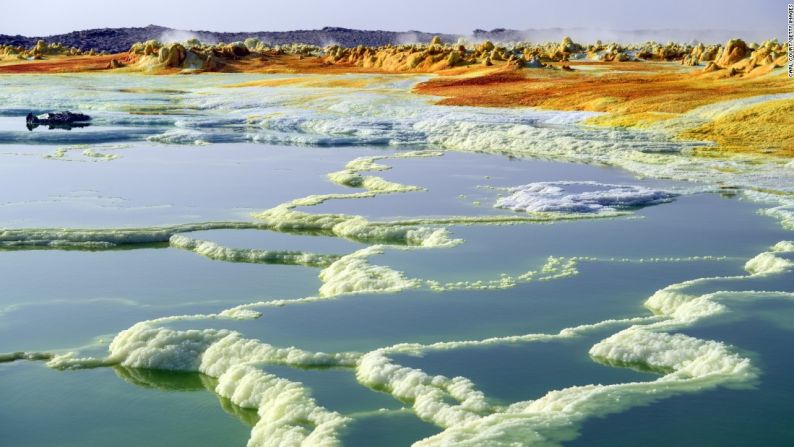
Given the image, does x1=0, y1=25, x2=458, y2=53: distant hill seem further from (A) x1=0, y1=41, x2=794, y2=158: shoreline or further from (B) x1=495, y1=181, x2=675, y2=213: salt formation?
(B) x1=495, y1=181, x2=675, y2=213: salt formation

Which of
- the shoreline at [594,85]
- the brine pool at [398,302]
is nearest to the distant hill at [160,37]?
the shoreline at [594,85]

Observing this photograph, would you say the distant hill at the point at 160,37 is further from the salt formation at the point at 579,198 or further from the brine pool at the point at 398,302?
the salt formation at the point at 579,198

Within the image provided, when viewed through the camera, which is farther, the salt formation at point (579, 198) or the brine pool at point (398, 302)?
the salt formation at point (579, 198)

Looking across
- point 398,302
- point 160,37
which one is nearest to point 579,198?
point 398,302

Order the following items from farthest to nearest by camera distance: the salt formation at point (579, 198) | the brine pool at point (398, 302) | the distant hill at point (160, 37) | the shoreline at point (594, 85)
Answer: the distant hill at point (160, 37)
the shoreline at point (594, 85)
the salt formation at point (579, 198)
the brine pool at point (398, 302)

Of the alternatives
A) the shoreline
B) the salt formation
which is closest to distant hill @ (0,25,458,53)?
the shoreline

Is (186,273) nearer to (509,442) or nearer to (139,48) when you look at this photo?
(509,442)

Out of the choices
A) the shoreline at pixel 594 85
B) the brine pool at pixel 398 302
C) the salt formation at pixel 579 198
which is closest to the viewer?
the brine pool at pixel 398 302

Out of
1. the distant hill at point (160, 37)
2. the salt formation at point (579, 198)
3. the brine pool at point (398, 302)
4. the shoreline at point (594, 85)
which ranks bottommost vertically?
the brine pool at point (398, 302)

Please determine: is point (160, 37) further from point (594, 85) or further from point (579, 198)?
point (579, 198)
